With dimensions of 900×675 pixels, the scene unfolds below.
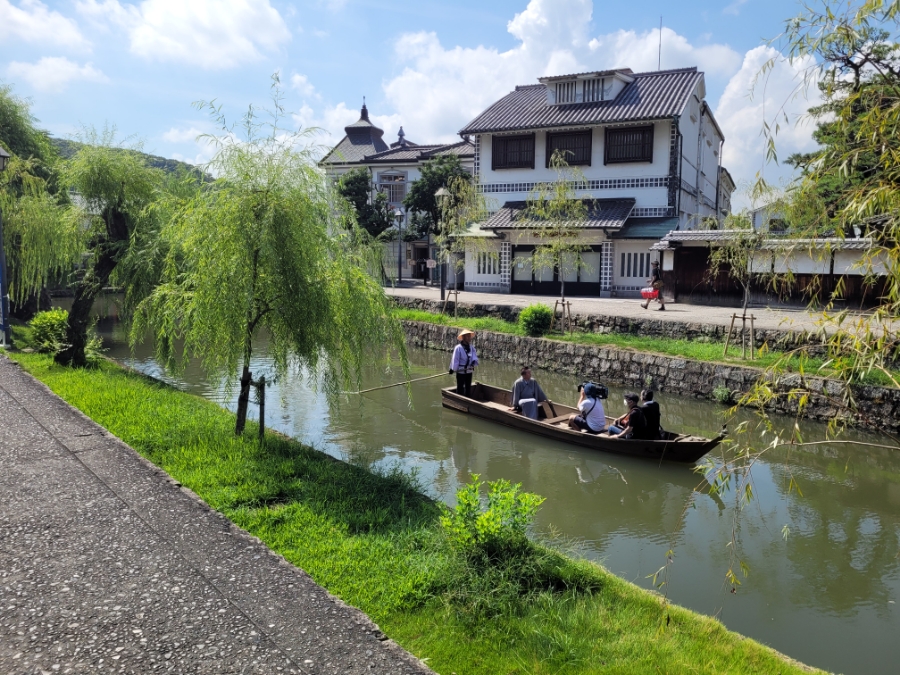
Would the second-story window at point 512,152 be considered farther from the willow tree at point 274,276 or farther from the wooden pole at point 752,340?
the willow tree at point 274,276

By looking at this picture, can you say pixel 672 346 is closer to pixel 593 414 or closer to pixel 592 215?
pixel 593 414

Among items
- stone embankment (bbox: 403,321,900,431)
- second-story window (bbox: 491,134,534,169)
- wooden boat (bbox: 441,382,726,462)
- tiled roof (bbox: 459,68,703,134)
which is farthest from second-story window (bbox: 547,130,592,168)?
wooden boat (bbox: 441,382,726,462)

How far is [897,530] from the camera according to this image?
28.9ft

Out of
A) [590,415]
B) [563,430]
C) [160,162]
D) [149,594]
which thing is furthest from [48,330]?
[149,594]

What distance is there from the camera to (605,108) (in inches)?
1121

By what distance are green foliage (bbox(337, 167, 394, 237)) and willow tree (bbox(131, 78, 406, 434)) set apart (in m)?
26.4

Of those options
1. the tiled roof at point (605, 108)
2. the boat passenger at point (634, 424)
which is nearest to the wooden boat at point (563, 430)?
the boat passenger at point (634, 424)

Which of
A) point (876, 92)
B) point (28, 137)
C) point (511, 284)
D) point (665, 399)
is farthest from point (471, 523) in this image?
point (511, 284)

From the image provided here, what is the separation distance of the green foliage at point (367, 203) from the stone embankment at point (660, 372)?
13760mm

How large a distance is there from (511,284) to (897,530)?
22.7 m

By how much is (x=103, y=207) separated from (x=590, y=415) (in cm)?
1001

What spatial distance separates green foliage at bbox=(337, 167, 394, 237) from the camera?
35.0 meters

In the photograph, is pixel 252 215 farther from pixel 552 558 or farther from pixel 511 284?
pixel 511 284

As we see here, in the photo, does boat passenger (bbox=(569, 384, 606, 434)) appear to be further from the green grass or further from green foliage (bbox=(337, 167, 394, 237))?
green foliage (bbox=(337, 167, 394, 237))
